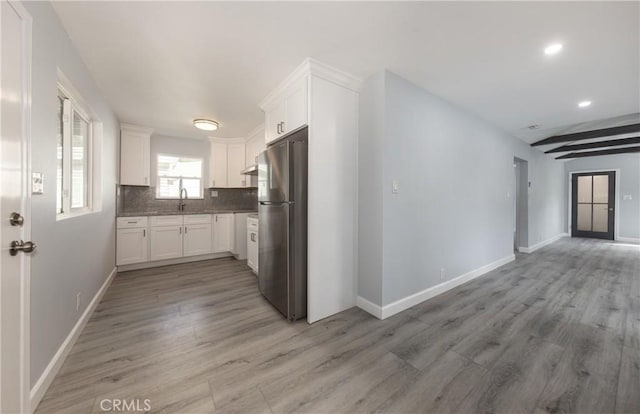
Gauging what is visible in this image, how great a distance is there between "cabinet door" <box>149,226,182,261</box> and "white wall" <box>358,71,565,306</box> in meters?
3.46

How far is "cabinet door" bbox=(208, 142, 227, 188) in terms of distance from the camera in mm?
4805

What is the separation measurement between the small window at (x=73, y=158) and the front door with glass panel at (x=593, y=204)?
11.5 meters

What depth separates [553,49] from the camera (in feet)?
6.61

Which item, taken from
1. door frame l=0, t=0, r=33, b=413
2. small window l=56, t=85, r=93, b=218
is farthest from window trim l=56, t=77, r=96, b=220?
door frame l=0, t=0, r=33, b=413

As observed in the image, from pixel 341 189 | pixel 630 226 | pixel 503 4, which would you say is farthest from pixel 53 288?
pixel 630 226

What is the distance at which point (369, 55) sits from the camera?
210cm

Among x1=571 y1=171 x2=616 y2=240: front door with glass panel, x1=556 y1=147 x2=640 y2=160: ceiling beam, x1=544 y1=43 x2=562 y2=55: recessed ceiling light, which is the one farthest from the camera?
x1=571 y1=171 x2=616 y2=240: front door with glass panel

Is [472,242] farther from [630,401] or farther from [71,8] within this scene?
[71,8]

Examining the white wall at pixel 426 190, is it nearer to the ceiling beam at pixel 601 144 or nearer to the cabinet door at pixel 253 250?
the cabinet door at pixel 253 250

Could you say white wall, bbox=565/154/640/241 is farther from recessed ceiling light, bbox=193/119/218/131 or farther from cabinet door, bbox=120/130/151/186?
cabinet door, bbox=120/130/151/186

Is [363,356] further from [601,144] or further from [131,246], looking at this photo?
[601,144]

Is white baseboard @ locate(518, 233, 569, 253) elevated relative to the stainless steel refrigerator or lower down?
lower down

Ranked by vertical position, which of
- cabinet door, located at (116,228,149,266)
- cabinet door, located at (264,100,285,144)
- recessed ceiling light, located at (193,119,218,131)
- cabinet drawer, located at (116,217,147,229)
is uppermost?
recessed ceiling light, located at (193,119,218,131)

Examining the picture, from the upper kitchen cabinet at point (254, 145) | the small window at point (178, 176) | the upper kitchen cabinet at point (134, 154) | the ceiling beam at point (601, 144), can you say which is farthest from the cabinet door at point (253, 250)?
the ceiling beam at point (601, 144)
